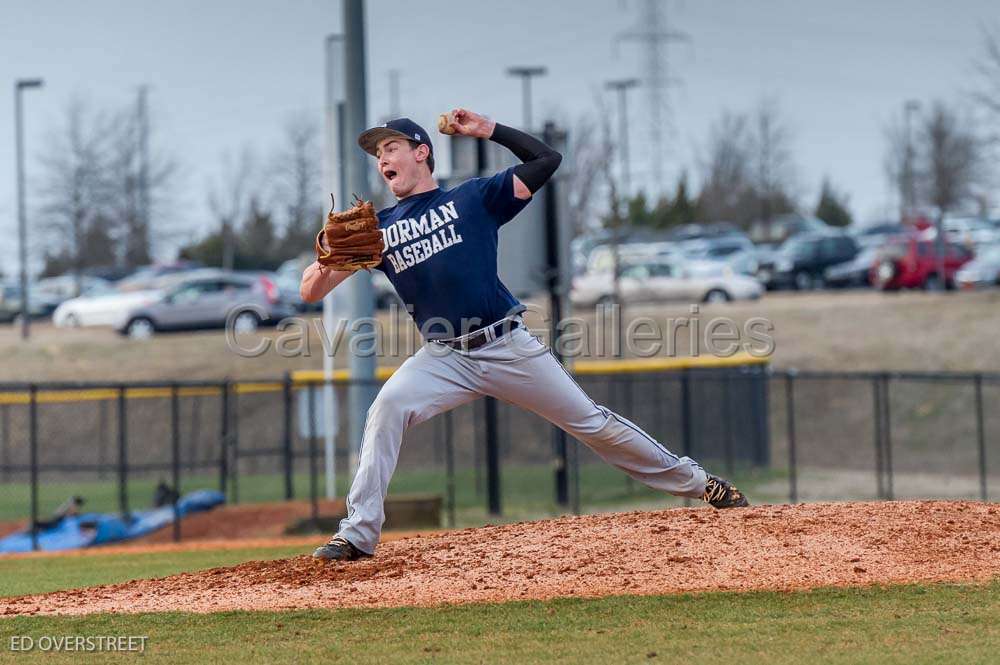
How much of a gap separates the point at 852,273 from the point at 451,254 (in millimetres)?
35639

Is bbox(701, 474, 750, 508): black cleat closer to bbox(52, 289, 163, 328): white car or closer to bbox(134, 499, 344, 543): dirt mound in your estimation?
bbox(134, 499, 344, 543): dirt mound

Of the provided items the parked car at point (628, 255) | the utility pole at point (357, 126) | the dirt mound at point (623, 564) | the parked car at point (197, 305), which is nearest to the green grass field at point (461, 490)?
the utility pole at point (357, 126)

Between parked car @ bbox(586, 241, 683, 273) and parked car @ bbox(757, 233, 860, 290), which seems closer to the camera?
parked car @ bbox(586, 241, 683, 273)

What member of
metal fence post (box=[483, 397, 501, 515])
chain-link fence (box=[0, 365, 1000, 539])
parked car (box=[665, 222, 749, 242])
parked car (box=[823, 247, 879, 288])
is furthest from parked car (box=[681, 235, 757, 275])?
metal fence post (box=[483, 397, 501, 515])

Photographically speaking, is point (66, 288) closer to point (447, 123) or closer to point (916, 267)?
point (916, 267)

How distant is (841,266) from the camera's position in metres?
41.0

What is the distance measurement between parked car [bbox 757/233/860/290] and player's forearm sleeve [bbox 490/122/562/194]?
1405 inches

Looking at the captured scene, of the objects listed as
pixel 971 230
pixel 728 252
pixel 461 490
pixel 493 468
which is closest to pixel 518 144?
pixel 493 468

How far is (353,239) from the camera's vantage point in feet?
21.7

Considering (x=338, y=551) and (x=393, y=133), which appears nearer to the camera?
(x=393, y=133)

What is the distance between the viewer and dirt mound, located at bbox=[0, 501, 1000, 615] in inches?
252

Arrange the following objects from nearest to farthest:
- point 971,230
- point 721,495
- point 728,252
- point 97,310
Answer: point 721,495 < point 97,310 < point 728,252 < point 971,230

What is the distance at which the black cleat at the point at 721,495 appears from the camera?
300 inches

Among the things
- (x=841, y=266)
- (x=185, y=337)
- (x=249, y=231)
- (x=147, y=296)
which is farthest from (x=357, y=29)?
(x=249, y=231)
